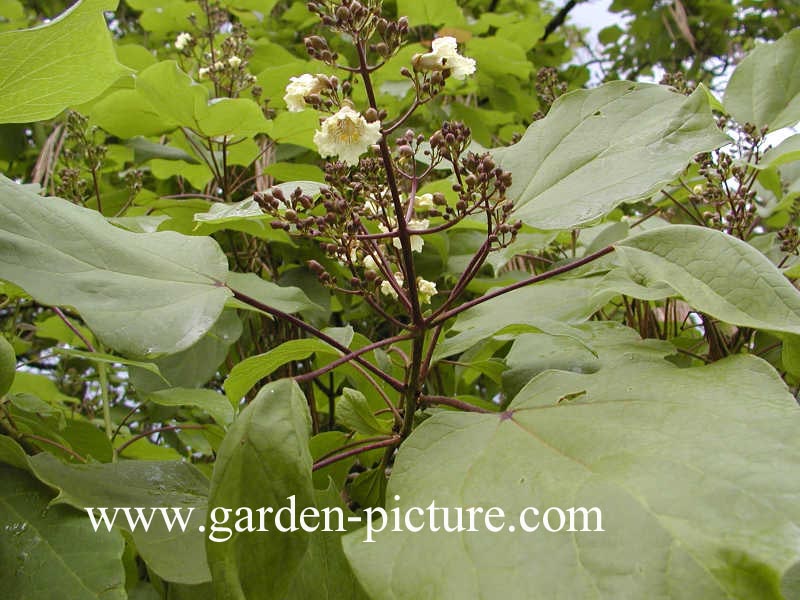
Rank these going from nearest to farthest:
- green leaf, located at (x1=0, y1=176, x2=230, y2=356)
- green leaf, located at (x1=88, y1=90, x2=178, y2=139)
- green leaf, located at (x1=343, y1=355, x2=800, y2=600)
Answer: green leaf, located at (x1=343, y1=355, x2=800, y2=600), green leaf, located at (x1=0, y1=176, x2=230, y2=356), green leaf, located at (x1=88, y1=90, x2=178, y2=139)

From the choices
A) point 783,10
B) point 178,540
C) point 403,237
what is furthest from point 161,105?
point 783,10

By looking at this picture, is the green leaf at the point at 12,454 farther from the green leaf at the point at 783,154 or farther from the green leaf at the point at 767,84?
the green leaf at the point at 767,84

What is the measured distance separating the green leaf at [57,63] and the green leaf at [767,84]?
1.01 meters

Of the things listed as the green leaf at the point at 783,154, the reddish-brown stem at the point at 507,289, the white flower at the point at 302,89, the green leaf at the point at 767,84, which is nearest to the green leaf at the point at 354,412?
the reddish-brown stem at the point at 507,289

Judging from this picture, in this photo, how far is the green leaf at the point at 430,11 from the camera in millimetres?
2117

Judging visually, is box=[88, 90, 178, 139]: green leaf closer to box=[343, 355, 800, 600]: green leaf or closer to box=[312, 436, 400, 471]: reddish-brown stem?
box=[312, 436, 400, 471]: reddish-brown stem

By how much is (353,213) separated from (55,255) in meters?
0.32

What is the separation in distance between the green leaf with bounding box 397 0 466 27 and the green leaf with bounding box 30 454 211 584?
5.57 feet

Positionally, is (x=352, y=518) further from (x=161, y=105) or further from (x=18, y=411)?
(x=161, y=105)

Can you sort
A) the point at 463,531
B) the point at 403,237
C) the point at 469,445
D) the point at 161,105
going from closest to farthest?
the point at 463,531
the point at 469,445
the point at 403,237
the point at 161,105

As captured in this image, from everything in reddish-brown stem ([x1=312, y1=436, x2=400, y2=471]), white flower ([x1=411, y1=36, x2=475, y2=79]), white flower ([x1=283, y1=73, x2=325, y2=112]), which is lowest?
reddish-brown stem ([x1=312, y1=436, x2=400, y2=471])

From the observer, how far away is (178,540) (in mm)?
680

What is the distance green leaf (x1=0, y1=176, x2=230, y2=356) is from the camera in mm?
627

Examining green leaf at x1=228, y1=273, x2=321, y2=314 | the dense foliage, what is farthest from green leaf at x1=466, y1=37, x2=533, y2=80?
green leaf at x1=228, y1=273, x2=321, y2=314
